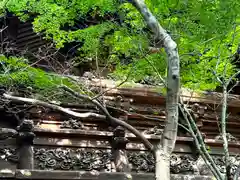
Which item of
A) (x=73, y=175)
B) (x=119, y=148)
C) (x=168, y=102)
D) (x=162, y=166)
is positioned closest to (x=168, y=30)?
(x=168, y=102)

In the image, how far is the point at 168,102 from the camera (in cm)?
538

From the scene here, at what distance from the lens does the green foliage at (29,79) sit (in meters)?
7.10

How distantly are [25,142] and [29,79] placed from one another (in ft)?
3.84

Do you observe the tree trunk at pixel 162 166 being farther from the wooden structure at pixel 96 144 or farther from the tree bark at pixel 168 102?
the wooden structure at pixel 96 144

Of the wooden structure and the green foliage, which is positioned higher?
the green foliage

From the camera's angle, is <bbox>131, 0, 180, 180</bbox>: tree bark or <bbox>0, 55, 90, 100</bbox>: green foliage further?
<bbox>0, 55, 90, 100</bbox>: green foliage

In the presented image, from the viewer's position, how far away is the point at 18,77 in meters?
7.34

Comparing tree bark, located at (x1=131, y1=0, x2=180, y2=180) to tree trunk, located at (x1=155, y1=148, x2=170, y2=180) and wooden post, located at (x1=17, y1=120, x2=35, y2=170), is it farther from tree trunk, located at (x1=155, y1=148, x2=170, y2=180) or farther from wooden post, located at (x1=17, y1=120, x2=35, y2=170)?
wooden post, located at (x1=17, y1=120, x2=35, y2=170)

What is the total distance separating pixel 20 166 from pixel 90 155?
1368mm

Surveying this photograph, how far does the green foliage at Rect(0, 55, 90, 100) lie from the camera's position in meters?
7.10

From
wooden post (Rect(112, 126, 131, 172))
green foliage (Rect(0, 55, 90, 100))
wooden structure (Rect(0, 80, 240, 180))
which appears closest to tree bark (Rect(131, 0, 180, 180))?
wooden structure (Rect(0, 80, 240, 180))

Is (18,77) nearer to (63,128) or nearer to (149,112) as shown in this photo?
(63,128)

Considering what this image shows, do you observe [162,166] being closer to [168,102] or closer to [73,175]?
[168,102]

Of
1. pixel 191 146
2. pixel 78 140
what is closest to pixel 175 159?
pixel 191 146
